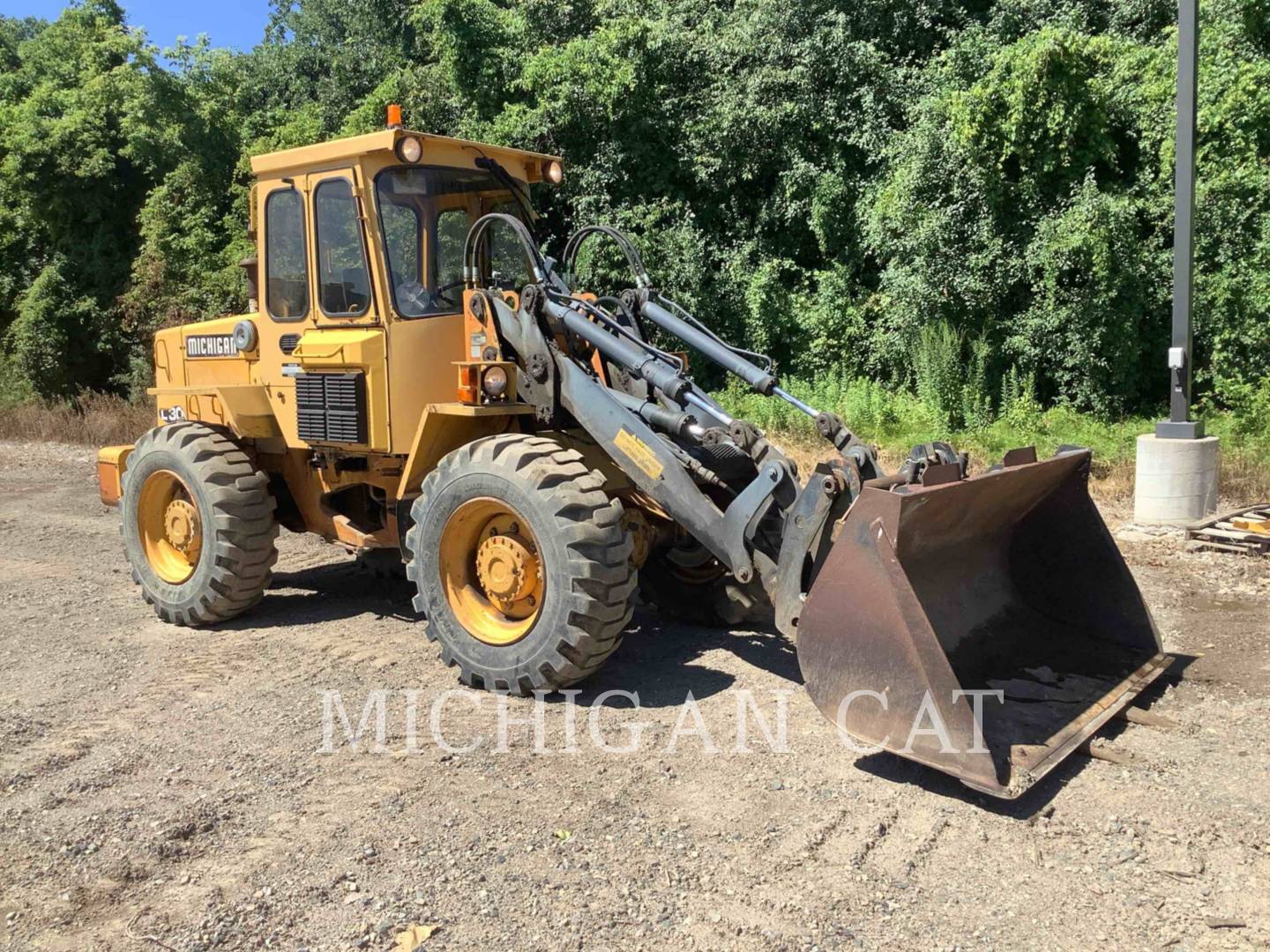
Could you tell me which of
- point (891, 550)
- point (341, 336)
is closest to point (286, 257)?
point (341, 336)

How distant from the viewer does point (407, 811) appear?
12.9 ft

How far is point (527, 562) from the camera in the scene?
5.19m

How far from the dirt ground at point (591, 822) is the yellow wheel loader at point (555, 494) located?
28 centimetres

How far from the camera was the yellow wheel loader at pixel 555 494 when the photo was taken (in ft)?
13.6

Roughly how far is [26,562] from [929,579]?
750 centimetres

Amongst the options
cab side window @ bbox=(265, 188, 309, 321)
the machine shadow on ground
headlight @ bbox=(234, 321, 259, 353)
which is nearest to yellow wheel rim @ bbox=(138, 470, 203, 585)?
the machine shadow on ground

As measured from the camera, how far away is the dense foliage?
12.5 metres

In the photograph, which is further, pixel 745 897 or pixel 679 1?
pixel 679 1

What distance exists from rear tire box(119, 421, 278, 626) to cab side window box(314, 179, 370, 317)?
1.27 m

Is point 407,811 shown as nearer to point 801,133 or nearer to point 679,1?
point 801,133

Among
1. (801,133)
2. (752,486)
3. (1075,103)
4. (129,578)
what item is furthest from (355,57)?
(752,486)

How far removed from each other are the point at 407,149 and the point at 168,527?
10.2ft

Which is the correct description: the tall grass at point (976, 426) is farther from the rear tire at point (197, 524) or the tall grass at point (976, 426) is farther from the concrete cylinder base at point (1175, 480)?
the rear tire at point (197, 524)

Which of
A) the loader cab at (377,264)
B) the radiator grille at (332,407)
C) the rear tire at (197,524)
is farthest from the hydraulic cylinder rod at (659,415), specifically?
the rear tire at (197,524)
